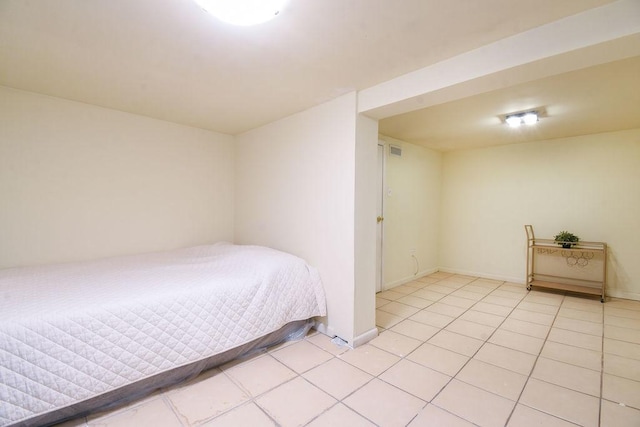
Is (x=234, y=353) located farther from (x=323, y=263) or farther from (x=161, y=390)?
(x=323, y=263)

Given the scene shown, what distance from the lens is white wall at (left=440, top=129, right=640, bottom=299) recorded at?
364 centimetres

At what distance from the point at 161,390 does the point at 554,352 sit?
305 cm

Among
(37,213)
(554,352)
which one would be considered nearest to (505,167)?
(554,352)

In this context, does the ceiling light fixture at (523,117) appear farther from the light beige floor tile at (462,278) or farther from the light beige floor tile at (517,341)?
the light beige floor tile at (462,278)

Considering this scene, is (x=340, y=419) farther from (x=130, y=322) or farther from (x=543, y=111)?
(x=543, y=111)

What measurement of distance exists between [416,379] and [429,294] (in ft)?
6.78

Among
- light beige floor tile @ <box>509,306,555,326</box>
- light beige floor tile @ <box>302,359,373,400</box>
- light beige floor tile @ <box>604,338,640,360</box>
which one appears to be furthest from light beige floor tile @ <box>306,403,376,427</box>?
light beige floor tile @ <box>509,306,555,326</box>

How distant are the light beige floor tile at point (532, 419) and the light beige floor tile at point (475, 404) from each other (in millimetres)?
37

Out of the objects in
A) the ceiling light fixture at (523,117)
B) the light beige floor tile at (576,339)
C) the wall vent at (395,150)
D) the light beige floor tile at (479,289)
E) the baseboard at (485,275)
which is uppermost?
the ceiling light fixture at (523,117)

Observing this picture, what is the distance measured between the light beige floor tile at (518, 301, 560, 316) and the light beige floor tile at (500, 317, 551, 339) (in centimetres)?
49

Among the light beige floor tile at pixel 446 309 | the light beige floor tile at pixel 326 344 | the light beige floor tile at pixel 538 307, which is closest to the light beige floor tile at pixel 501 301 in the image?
the light beige floor tile at pixel 538 307

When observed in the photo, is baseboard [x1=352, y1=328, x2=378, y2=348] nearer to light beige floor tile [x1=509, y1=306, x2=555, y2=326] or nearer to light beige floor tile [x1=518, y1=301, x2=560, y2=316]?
light beige floor tile [x1=509, y1=306, x2=555, y2=326]

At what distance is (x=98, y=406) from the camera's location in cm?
161

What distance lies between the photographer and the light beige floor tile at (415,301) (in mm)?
3404
